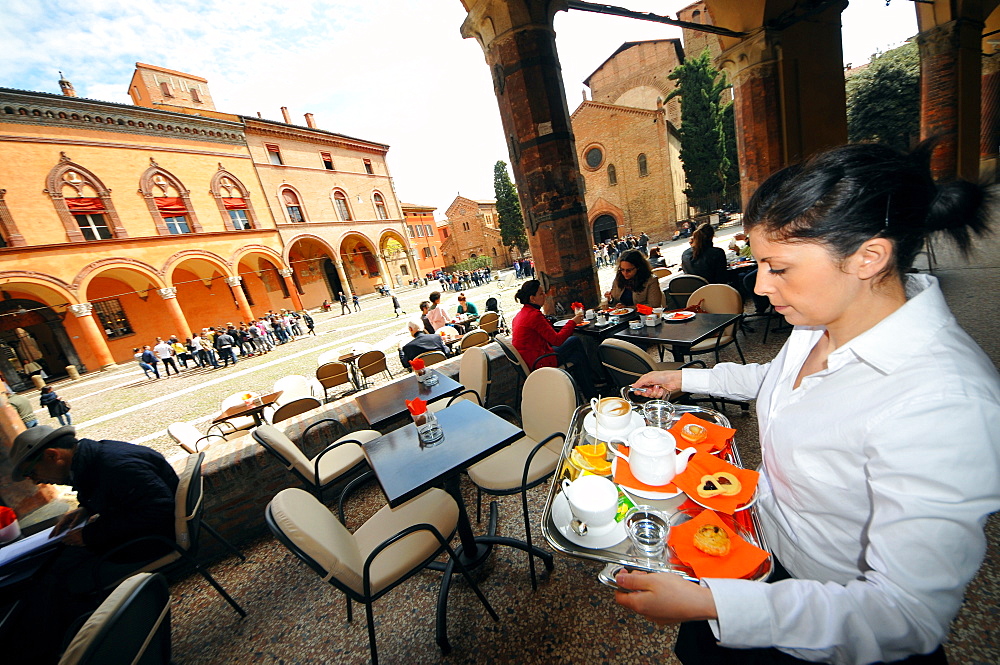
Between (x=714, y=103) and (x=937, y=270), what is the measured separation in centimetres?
1977

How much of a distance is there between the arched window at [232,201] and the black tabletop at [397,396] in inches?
896

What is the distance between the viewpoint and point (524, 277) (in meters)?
22.4

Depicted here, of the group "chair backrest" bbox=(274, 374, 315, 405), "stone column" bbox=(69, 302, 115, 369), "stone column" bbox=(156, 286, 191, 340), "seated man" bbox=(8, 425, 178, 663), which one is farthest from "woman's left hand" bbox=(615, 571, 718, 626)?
"stone column" bbox=(69, 302, 115, 369)

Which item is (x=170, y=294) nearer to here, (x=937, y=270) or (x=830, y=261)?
(x=830, y=261)

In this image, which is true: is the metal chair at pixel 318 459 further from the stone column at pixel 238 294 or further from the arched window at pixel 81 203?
the arched window at pixel 81 203

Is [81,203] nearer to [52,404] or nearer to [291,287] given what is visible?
[291,287]

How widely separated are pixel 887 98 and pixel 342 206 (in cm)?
3284

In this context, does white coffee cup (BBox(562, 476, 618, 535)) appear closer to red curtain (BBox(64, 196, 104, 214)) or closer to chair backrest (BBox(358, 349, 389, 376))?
chair backrest (BBox(358, 349, 389, 376))

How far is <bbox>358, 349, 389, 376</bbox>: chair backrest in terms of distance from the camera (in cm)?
605

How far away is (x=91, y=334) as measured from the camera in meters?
15.6

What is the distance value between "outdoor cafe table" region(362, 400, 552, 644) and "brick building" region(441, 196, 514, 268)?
3284 cm

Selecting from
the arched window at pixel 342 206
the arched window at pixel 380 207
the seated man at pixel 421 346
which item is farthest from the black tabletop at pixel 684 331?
the arched window at pixel 380 207

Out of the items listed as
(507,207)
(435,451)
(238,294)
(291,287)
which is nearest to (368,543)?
(435,451)

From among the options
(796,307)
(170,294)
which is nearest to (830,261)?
(796,307)
